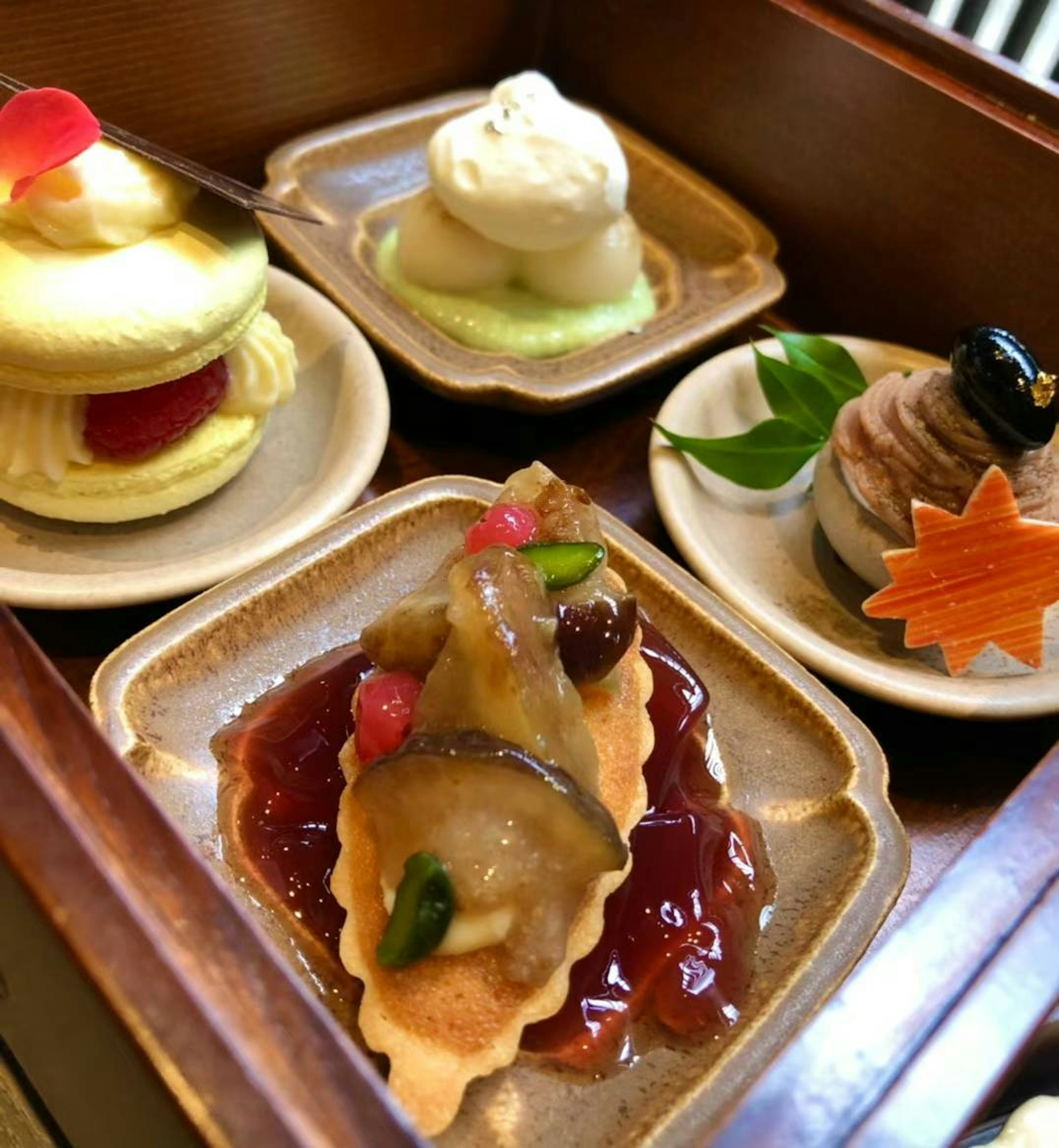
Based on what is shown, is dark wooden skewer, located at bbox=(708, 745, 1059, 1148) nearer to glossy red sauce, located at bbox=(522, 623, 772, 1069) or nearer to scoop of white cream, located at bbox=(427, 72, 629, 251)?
glossy red sauce, located at bbox=(522, 623, 772, 1069)

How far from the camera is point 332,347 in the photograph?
178 centimetres

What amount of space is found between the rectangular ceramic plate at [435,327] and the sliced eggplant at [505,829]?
2.89 ft

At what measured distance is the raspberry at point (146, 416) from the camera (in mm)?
1436

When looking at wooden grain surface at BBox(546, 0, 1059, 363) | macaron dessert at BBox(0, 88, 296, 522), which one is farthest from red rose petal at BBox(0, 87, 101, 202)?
wooden grain surface at BBox(546, 0, 1059, 363)

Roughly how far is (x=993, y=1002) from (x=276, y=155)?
196 cm

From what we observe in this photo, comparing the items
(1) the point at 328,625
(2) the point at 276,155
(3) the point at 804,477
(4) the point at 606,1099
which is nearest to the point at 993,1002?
(4) the point at 606,1099

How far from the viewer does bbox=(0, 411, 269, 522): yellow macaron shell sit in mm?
1450

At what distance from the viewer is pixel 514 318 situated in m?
2.00

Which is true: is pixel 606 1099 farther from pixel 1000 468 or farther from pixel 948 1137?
pixel 1000 468

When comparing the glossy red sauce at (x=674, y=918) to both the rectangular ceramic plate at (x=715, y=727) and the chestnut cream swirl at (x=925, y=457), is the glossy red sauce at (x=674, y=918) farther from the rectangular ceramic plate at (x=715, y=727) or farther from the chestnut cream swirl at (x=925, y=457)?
the chestnut cream swirl at (x=925, y=457)

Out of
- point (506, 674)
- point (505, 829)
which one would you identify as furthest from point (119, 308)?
point (505, 829)

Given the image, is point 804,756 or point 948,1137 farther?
point 804,756

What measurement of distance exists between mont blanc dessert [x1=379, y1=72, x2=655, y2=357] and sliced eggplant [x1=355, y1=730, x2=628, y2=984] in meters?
1.13

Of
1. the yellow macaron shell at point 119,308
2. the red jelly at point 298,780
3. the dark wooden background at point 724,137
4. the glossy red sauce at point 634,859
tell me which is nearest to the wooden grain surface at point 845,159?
the dark wooden background at point 724,137
